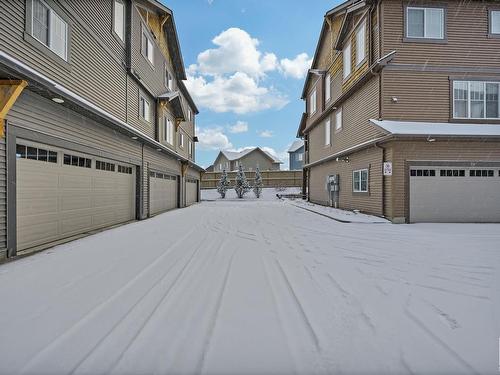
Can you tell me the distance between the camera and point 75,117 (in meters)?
7.20

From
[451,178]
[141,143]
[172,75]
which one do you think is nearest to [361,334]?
[451,178]

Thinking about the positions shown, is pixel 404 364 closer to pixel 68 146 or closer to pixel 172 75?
pixel 68 146

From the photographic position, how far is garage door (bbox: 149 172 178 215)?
43.3 ft

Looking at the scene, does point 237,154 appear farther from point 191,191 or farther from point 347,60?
point 347,60

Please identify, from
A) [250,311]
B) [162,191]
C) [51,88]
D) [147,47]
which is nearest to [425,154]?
[250,311]

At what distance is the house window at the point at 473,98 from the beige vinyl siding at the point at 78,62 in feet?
42.9

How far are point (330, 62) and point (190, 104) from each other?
12325 millimetres

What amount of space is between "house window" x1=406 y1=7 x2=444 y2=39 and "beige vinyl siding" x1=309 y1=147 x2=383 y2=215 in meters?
4.83

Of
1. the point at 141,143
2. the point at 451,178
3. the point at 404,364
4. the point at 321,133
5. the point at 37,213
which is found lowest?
the point at 404,364

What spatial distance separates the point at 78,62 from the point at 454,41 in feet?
44.5

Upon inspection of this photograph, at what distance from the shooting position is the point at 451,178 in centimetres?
1017

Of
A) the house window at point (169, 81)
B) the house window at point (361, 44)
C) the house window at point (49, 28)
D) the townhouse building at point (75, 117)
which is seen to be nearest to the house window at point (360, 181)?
the house window at point (361, 44)

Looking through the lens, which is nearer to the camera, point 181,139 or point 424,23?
point 424,23

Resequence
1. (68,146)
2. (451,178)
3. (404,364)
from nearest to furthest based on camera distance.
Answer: (404,364) < (68,146) < (451,178)
